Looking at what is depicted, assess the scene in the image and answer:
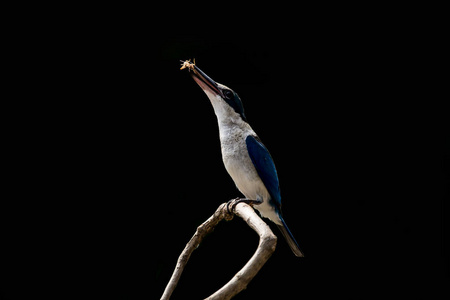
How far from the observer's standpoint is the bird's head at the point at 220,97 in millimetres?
1915

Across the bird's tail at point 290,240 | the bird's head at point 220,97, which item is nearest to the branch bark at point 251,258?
the bird's tail at point 290,240

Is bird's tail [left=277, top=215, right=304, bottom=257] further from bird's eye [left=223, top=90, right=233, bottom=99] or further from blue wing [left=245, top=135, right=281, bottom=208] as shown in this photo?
bird's eye [left=223, top=90, right=233, bottom=99]

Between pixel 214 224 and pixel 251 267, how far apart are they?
0.66 m

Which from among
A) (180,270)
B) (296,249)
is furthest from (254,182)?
(180,270)

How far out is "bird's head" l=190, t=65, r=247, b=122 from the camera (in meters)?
1.91

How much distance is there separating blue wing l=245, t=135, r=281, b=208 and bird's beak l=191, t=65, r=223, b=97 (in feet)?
0.77

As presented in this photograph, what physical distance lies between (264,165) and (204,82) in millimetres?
410

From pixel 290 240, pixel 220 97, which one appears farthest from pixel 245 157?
pixel 290 240

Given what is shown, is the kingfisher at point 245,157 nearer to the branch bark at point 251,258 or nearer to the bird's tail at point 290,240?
the bird's tail at point 290,240

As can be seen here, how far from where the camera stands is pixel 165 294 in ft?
5.17

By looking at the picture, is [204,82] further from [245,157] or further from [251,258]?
[251,258]

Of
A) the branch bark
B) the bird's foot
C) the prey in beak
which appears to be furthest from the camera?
the prey in beak

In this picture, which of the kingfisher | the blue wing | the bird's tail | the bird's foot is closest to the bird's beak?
the kingfisher

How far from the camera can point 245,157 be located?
1860 millimetres
